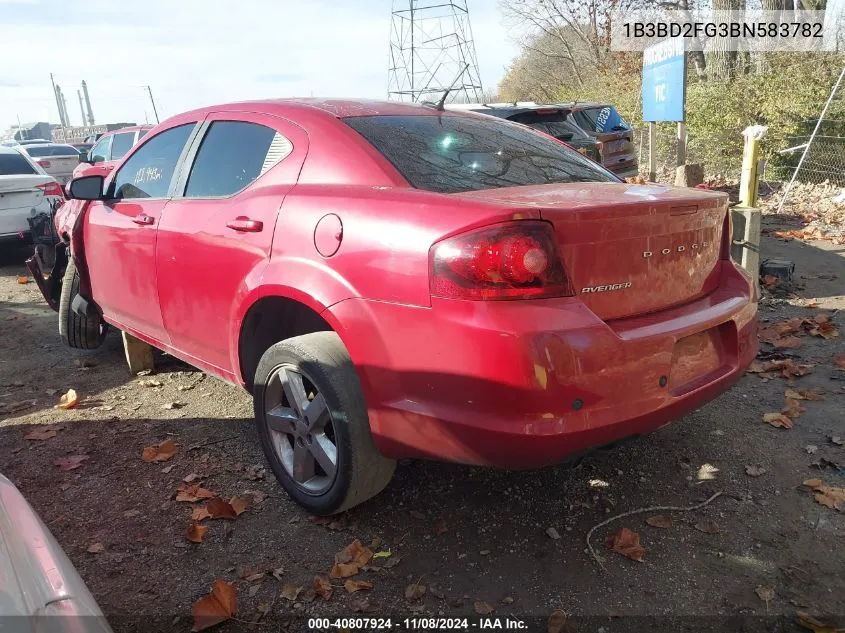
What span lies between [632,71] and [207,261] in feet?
75.9

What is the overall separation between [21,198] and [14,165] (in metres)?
0.87

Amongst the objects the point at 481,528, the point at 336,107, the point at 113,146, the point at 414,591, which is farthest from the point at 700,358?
the point at 113,146

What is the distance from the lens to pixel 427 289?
→ 214 centimetres

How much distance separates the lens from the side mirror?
4.12m

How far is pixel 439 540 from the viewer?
2.64 m

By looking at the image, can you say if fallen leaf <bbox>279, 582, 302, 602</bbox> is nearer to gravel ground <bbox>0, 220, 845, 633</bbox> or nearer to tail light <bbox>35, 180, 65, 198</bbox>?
gravel ground <bbox>0, 220, 845, 633</bbox>

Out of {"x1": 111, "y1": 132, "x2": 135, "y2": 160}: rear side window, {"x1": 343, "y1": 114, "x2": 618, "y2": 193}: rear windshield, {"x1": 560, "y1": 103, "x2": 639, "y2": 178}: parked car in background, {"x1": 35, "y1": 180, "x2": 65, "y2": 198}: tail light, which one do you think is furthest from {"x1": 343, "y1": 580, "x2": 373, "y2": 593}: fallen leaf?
{"x1": 111, "y1": 132, "x2": 135, "y2": 160}: rear side window

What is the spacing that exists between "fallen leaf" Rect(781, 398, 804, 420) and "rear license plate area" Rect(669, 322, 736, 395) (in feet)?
4.15

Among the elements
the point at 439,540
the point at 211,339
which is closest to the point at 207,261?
the point at 211,339

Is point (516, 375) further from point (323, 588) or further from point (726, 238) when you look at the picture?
point (726, 238)

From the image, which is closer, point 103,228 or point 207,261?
point 207,261

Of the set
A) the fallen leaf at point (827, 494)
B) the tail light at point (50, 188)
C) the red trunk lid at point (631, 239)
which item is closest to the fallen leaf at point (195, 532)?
the red trunk lid at point (631, 239)

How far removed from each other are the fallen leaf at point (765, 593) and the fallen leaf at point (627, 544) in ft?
1.29

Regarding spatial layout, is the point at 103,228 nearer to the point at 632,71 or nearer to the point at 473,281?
the point at 473,281
